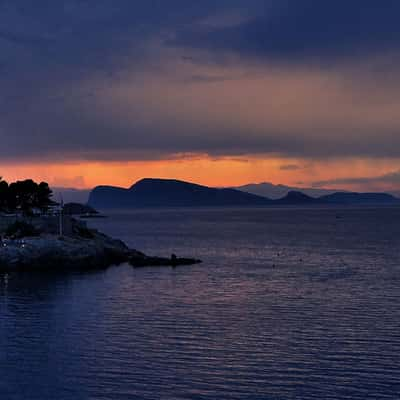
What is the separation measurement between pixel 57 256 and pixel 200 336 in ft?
133

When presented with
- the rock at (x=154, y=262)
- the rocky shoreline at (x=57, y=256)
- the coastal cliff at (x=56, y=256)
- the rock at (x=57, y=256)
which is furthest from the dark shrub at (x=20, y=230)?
the rock at (x=154, y=262)

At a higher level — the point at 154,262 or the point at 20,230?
the point at 20,230

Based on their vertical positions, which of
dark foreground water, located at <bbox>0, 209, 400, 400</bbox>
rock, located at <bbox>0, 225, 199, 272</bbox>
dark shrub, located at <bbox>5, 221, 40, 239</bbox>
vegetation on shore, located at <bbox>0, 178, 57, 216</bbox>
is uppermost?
vegetation on shore, located at <bbox>0, 178, 57, 216</bbox>

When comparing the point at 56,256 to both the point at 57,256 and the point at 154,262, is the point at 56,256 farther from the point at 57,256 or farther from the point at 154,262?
the point at 154,262

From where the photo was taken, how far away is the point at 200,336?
36.8 metres

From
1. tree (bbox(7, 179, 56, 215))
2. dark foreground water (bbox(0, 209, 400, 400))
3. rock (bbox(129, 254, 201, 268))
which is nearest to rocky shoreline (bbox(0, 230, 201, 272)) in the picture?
rock (bbox(129, 254, 201, 268))

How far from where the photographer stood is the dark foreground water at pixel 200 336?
91.0 ft

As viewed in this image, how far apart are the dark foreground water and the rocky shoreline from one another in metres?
5.52

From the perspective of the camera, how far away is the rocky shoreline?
7119 centimetres

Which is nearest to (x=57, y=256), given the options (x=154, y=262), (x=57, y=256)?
(x=57, y=256)

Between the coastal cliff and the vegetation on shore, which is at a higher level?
the vegetation on shore

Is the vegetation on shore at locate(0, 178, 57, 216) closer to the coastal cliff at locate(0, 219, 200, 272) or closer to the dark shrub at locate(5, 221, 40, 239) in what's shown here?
the dark shrub at locate(5, 221, 40, 239)

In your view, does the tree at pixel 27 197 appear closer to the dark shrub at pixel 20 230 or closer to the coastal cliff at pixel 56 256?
the dark shrub at pixel 20 230

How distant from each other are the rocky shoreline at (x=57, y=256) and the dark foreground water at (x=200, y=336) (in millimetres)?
5520
